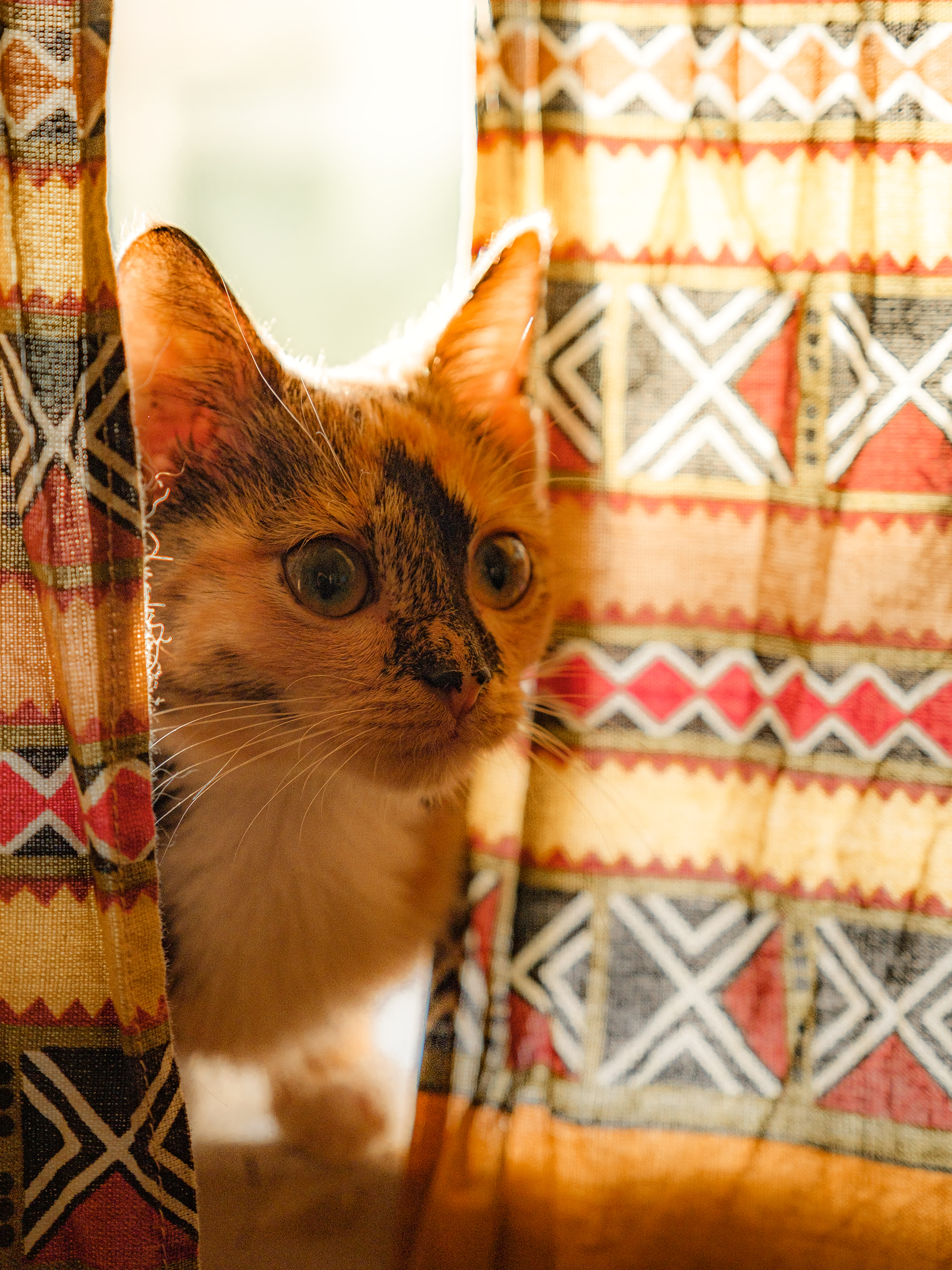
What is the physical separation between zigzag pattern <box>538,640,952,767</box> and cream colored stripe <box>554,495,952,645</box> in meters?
0.04

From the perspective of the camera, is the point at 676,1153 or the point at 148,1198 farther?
the point at 676,1153

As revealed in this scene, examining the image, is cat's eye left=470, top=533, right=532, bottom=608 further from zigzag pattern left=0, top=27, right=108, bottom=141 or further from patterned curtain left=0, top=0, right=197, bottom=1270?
zigzag pattern left=0, top=27, right=108, bottom=141

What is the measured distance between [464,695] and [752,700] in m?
0.29

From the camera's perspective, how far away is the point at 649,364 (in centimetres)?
76

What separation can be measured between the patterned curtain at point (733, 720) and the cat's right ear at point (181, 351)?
0.80 ft

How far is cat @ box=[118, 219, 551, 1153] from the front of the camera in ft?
2.26

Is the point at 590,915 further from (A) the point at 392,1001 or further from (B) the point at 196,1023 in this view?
(B) the point at 196,1023

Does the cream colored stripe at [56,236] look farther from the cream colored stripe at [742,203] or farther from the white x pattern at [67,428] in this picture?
the cream colored stripe at [742,203]

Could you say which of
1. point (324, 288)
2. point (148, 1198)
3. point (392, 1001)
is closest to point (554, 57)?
point (324, 288)

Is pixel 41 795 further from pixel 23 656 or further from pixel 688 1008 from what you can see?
pixel 688 1008

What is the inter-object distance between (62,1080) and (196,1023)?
12 cm

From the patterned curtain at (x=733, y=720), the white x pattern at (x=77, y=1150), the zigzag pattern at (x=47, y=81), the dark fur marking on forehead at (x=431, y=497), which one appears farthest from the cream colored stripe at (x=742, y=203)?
the white x pattern at (x=77, y=1150)

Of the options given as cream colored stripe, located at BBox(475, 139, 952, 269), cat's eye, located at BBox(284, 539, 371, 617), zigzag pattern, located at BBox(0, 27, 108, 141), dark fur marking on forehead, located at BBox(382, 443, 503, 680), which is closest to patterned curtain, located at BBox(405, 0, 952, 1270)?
cream colored stripe, located at BBox(475, 139, 952, 269)

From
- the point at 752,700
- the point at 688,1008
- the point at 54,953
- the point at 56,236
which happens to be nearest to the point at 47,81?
the point at 56,236
